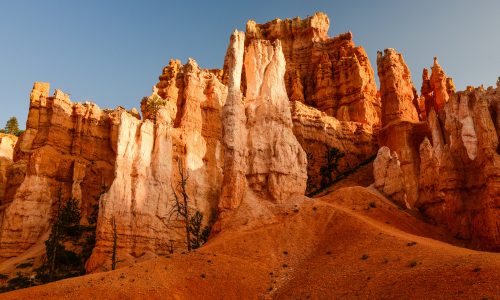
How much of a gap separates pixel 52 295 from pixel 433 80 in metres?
59.3

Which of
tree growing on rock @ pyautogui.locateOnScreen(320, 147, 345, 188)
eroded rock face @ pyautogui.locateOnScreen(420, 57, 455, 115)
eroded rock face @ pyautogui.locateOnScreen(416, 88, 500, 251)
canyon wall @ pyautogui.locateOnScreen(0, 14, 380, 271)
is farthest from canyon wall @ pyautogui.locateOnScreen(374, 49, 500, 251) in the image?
eroded rock face @ pyautogui.locateOnScreen(420, 57, 455, 115)

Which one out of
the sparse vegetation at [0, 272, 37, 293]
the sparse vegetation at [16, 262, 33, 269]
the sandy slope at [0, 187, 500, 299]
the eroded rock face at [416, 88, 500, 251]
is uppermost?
the eroded rock face at [416, 88, 500, 251]

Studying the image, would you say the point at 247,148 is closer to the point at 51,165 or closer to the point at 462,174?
the point at 462,174

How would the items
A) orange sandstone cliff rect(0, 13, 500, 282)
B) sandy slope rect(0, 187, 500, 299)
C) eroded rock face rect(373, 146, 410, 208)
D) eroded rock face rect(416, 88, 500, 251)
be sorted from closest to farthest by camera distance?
1. sandy slope rect(0, 187, 500, 299)
2. eroded rock face rect(416, 88, 500, 251)
3. orange sandstone cliff rect(0, 13, 500, 282)
4. eroded rock face rect(373, 146, 410, 208)

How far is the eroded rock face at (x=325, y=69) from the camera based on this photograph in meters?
71.4

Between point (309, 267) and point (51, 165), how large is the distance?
36748mm

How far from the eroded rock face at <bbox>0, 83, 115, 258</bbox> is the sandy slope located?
27.5 metres

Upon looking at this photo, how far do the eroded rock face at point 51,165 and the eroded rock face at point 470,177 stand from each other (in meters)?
33.9

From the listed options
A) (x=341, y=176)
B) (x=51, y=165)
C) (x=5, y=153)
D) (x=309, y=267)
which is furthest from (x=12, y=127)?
(x=309, y=267)

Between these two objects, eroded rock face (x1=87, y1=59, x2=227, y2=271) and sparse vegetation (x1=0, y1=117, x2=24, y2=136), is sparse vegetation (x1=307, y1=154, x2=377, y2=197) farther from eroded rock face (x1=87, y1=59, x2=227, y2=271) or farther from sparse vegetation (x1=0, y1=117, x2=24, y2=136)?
sparse vegetation (x1=0, y1=117, x2=24, y2=136)

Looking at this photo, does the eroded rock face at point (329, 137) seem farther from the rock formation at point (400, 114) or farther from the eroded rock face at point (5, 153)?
the eroded rock face at point (5, 153)

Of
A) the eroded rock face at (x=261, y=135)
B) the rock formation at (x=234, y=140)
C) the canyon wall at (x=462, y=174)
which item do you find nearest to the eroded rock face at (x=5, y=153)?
the rock formation at (x=234, y=140)

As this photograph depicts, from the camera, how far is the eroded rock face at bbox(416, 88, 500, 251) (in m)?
27.5

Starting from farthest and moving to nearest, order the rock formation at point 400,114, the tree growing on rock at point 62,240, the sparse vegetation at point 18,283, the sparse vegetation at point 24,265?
the rock formation at point 400,114, the sparse vegetation at point 24,265, the tree growing on rock at point 62,240, the sparse vegetation at point 18,283
